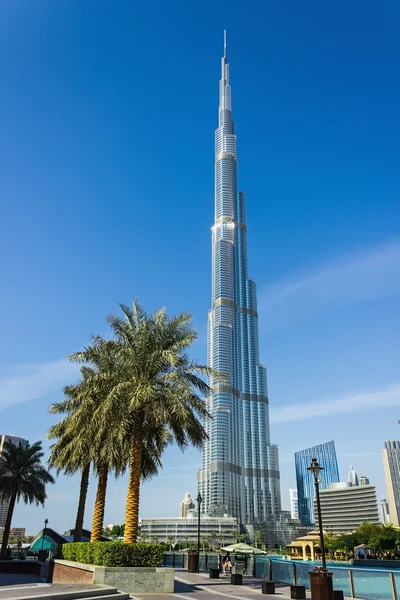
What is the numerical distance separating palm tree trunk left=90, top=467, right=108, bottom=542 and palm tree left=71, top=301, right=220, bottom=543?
4.32m

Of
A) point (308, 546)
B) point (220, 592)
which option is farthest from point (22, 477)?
point (308, 546)

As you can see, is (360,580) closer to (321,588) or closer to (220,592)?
(321,588)

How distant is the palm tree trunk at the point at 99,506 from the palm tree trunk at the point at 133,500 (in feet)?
14.6

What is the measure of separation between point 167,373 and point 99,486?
7700 millimetres

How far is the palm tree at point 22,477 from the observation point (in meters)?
41.6

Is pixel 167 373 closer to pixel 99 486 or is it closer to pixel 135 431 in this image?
pixel 135 431

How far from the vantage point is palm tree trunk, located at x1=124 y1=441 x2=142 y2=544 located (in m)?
19.2

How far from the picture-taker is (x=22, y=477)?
42094mm

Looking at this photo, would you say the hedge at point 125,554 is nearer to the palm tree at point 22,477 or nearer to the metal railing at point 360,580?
the metal railing at point 360,580

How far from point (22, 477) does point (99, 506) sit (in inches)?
882

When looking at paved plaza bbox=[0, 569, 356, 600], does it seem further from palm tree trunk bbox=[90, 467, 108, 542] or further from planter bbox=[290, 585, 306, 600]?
palm tree trunk bbox=[90, 467, 108, 542]

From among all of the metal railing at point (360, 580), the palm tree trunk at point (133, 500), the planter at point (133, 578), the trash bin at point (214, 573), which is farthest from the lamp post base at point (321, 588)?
the trash bin at point (214, 573)

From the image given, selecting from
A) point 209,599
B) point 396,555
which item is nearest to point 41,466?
point 209,599

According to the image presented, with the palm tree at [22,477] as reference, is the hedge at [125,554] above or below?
below
